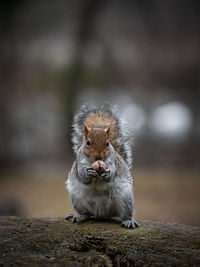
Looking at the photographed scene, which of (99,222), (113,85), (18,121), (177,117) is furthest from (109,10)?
(99,222)

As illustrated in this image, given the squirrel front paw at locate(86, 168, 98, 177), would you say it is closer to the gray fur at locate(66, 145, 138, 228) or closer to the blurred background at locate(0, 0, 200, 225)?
the gray fur at locate(66, 145, 138, 228)

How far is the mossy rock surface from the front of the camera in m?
2.53

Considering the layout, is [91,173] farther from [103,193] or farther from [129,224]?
[129,224]

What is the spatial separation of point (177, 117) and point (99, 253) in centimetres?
968

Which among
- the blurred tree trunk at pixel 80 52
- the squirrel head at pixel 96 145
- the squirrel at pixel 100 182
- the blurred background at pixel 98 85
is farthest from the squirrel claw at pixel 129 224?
the blurred tree trunk at pixel 80 52

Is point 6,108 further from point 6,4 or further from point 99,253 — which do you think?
point 99,253

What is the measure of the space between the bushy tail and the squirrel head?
416 millimetres

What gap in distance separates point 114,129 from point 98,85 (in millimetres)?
7200

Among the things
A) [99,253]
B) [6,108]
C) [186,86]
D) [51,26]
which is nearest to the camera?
[99,253]

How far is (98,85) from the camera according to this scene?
35.2ft

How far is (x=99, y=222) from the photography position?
3.14 m

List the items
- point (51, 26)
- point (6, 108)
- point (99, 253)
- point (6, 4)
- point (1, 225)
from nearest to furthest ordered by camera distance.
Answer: point (99, 253) → point (1, 225) → point (6, 4) → point (6, 108) → point (51, 26)

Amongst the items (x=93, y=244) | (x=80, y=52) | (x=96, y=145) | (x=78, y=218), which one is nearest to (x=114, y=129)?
(x=96, y=145)

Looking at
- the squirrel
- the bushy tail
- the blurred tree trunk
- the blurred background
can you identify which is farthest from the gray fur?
the blurred tree trunk
